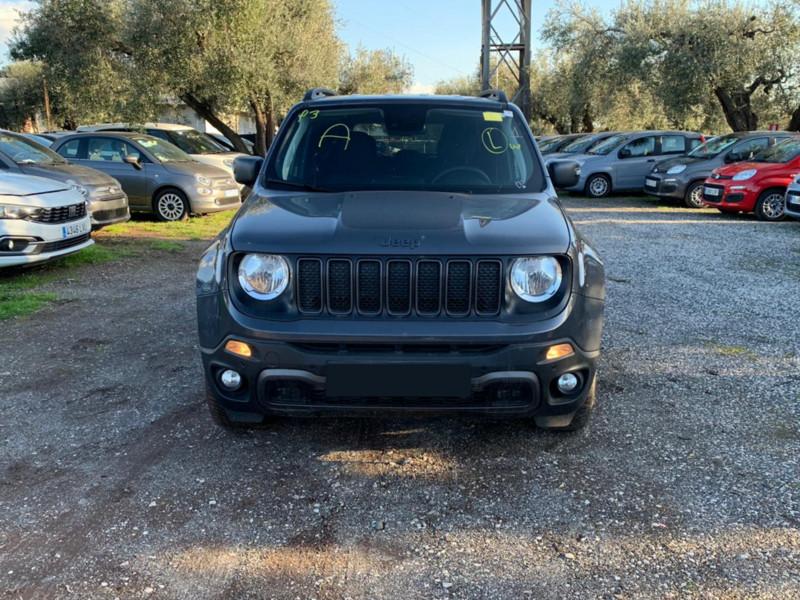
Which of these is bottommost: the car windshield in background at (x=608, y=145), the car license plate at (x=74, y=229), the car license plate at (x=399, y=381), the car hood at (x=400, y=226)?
the car license plate at (x=399, y=381)

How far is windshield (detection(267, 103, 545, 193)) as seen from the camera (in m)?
3.98

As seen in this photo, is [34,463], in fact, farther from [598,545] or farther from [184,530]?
[598,545]

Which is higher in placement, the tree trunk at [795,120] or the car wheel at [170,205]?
the tree trunk at [795,120]

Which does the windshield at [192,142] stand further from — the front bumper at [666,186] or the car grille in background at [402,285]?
the car grille in background at [402,285]

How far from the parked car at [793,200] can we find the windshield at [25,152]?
1133 centimetres

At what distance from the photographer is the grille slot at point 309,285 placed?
299 centimetres

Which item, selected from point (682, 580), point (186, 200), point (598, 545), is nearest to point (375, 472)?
point (598, 545)

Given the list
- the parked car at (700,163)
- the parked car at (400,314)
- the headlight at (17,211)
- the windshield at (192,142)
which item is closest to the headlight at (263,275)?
the parked car at (400,314)

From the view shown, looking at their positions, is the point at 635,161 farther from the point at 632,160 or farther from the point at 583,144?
the point at 583,144

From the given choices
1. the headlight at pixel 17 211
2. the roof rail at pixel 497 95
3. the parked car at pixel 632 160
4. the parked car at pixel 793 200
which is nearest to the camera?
the roof rail at pixel 497 95

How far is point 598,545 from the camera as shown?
2738mm

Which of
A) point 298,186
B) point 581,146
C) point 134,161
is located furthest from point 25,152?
point 581,146

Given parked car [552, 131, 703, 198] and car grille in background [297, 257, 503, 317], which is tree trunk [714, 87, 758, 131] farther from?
car grille in background [297, 257, 503, 317]

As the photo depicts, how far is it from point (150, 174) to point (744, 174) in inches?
429
